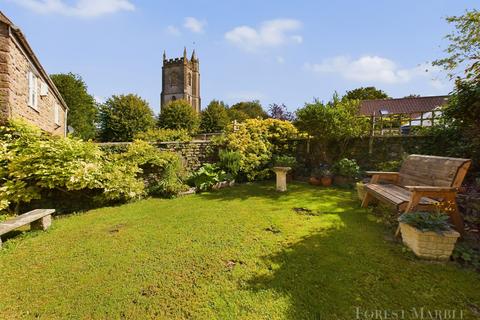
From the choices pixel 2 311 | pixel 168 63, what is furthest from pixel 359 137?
pixel 168 63

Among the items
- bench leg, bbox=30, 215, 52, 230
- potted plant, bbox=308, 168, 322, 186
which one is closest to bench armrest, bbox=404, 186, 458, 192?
potted plant, bbox=308, 168, 322, 186

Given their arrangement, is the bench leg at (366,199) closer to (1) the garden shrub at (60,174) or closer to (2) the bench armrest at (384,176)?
(2) the bench armrest at (384,176)

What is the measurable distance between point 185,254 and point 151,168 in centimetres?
484

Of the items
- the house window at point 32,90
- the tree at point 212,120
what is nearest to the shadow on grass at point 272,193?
the house window at point 32,90

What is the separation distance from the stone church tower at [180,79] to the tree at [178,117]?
22946mm

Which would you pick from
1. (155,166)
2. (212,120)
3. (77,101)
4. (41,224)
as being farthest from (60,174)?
(77,101)

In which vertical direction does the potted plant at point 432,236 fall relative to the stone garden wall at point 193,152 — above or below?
below

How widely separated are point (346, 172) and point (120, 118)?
1550 centimetres

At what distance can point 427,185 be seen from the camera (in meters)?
3.80

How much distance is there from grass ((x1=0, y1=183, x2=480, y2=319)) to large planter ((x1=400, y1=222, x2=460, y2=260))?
0.42 ft

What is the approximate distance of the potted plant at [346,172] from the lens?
759cm

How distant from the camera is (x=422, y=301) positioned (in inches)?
86.9

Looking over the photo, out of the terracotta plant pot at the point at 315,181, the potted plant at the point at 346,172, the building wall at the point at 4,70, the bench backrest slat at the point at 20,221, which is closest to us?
the bench backrest slat at the point at 20,221

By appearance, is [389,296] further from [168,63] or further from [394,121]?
[168,63]
